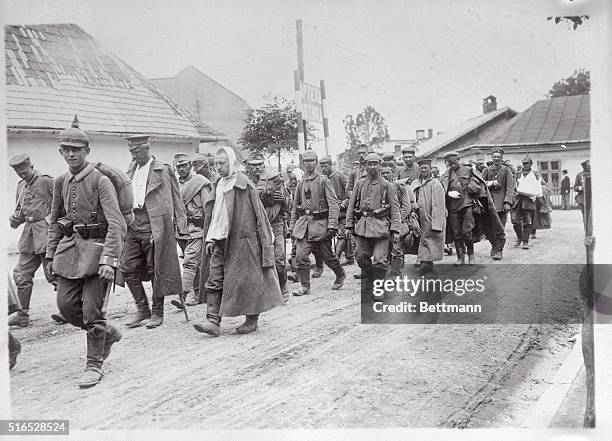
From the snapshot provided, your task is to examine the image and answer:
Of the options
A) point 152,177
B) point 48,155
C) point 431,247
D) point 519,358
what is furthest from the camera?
point 431,247

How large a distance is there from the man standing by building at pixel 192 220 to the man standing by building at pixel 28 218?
1418mm

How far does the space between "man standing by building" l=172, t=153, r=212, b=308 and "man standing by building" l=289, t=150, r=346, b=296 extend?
118 cm

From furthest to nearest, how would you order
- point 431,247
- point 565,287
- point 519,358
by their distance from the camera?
point 431,247 → point 565,287 → point 519,358

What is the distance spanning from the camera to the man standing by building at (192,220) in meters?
7.13

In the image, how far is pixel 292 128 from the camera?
8.16m

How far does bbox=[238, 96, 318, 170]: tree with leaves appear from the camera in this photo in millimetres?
7715

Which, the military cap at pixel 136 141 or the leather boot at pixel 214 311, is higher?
the military cap at pixel 136 141

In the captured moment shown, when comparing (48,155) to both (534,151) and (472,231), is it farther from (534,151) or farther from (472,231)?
(534,151)

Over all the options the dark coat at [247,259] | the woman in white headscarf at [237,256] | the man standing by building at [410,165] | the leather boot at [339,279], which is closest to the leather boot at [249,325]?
the woman in white headscarf at [237,256]

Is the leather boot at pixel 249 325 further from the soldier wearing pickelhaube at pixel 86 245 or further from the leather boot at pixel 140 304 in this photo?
the soldier wearing pickelhaube at pixel 86 245

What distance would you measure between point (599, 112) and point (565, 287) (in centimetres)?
214

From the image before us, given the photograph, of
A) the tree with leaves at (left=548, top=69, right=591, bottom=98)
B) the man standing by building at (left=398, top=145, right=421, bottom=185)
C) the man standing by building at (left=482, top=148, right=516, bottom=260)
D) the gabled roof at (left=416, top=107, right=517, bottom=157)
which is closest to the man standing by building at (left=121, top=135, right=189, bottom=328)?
the gabled roof at (left=416, top=107, right=517, bottom=157)

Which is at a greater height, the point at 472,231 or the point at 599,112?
the point at 599,112

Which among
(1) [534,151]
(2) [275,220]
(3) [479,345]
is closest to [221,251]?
(2) [275,220]
